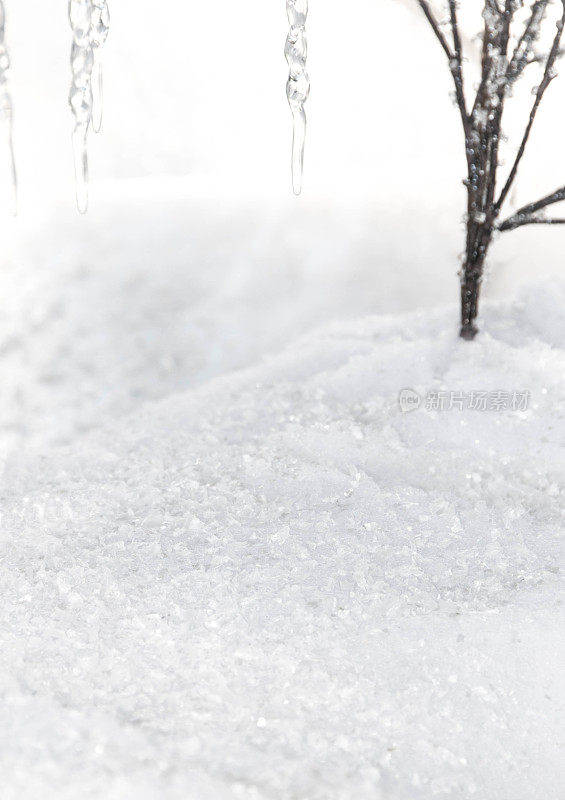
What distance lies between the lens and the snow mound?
26.2 inches

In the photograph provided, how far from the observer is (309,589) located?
0.86m

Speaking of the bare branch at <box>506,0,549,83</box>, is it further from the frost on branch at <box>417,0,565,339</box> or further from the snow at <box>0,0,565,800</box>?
the snow at <box>0,0,565,800</box>

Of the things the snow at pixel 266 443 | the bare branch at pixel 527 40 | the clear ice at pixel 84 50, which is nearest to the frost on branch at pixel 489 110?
the bare branch at pixel 527 40

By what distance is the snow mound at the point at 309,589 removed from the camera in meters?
0.67

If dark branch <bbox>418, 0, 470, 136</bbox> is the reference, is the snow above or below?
below

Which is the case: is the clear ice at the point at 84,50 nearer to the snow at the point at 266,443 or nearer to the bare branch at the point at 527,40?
the snow at the point at 266,443

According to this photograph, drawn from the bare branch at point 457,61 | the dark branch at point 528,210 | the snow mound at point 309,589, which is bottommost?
the snow mound at point 309,589

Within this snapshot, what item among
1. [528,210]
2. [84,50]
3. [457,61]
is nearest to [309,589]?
[528,210]

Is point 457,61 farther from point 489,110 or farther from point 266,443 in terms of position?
point 266,443

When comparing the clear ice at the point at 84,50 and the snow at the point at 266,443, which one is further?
the clear ice at the point at 84,50

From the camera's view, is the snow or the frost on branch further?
the frost on branch

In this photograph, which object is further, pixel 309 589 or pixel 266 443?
pixel 266 443

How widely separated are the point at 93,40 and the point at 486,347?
2.69 feet

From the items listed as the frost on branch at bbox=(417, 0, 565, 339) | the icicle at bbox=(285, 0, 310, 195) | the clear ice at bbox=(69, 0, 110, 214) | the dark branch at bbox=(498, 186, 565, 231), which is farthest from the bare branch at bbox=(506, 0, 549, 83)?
the clear ice at bbox=(69, 0, 110, 214)
